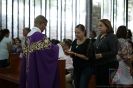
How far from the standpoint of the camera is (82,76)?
3.90 metres

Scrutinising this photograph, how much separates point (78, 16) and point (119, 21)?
7.61 ft

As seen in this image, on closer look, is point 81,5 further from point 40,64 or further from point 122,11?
point 40,64

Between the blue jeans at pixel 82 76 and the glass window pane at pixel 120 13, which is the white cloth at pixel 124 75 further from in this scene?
the glass window pane at pixel 120 13

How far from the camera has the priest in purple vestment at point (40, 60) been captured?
4078mm

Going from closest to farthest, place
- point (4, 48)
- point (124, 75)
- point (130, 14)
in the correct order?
point (124, 75)
point (4, 48)
point (130, 14)

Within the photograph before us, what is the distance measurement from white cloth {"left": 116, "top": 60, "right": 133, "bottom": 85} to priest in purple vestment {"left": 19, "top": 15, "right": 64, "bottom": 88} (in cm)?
124

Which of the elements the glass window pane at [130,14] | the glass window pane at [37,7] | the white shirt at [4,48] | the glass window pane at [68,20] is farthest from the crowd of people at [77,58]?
the glass window pane at [130,14]

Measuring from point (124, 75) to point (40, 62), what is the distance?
1652mm

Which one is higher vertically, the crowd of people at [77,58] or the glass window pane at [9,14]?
the glass window pane at [9,14]

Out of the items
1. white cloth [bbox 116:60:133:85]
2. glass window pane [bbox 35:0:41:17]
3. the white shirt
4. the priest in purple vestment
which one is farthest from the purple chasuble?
glass window pane [bbox 35:0:41:17]

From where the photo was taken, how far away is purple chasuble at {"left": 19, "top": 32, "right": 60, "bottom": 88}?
4.08 m

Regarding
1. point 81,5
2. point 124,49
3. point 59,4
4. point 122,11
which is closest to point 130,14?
Result: point 122,11

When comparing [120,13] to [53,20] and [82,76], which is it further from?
[82,76]

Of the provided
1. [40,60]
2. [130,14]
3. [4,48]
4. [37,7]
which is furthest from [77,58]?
[130,14]
